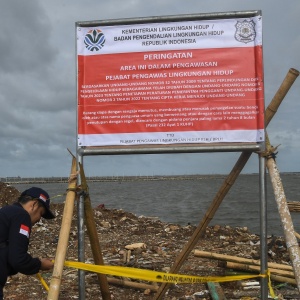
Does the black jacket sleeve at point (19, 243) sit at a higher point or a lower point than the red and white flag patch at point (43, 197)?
lower

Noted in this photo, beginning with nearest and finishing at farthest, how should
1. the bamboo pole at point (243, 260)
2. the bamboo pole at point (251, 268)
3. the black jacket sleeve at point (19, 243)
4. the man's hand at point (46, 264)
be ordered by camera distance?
the black jacket sleeve at point (19, 243) < the man's hand at point (46, 264) < the bamboo pole at point (251, 268) < the bamboo pole at point (243, 260)

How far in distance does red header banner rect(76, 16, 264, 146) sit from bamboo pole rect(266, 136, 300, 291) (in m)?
0.37

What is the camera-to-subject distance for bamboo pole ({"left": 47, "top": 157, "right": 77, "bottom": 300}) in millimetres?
4473

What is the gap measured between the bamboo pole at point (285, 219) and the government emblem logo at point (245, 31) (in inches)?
46.2

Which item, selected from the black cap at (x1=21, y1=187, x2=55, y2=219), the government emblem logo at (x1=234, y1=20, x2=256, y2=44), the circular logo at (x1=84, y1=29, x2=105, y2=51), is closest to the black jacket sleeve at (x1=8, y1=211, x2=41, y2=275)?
the black cap at (x1=21, y1=187, x2=55, y2=219)

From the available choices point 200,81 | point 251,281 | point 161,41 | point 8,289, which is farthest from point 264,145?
point 8,289

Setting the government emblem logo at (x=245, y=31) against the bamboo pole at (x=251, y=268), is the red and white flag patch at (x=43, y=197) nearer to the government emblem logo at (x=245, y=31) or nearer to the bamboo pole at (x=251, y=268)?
the government emblem logo at (x=245, y=31)

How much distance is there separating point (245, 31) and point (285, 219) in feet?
7.14

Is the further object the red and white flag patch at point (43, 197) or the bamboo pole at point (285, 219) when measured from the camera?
the bamboo pole at point (285, 219)

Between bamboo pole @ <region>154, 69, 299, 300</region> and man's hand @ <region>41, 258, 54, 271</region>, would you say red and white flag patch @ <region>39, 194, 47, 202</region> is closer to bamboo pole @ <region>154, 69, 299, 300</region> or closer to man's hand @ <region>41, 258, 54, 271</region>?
man's hand @ <region>41, 258, 54, 271</region>

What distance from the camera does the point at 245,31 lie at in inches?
203

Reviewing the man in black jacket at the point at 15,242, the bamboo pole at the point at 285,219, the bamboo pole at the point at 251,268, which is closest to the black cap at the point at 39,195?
the man in black jacket at the point at 15,242

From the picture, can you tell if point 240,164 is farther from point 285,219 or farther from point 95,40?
point 95,40

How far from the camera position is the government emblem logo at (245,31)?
5.15 m
